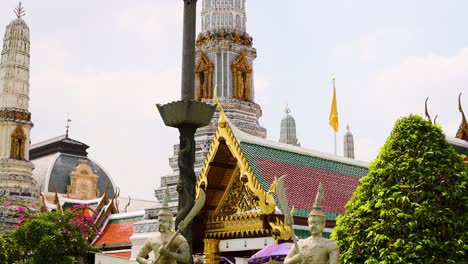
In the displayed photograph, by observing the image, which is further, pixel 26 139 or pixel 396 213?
pixel 26 139

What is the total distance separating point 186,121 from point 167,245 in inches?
65.9

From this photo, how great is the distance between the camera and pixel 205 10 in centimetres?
3134

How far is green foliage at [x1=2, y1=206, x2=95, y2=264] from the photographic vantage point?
22.0 metres

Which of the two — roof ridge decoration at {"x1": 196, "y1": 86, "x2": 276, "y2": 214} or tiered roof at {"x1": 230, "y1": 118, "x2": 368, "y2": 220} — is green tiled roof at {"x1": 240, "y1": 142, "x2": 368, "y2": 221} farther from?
roof ridge decoration at {"x1": 196, "y1": 86, "x2": 276, "y2": 214}

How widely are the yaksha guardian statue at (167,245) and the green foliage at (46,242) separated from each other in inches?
542

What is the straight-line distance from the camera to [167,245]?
8.30 m

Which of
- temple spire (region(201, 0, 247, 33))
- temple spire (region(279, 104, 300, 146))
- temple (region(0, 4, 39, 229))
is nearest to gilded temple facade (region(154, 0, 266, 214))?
temple spire (region(201, 0, 247, 33))

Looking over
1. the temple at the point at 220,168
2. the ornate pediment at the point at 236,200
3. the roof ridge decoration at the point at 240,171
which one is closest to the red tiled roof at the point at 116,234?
the temple at the point at 220,168

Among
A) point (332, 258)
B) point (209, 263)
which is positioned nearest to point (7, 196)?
point (209, 263)

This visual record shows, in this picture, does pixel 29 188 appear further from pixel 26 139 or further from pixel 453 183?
pixel 453 183

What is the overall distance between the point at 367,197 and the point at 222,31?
20.0m

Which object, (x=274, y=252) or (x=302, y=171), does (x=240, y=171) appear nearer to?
(x=302, y=171)

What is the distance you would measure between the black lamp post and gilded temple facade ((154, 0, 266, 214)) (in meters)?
19.1

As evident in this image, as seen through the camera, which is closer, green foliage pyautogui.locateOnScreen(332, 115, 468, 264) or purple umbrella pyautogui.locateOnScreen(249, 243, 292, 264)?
green foliage pyautogui.locateOnScreen(332, 115, 468, 264)
